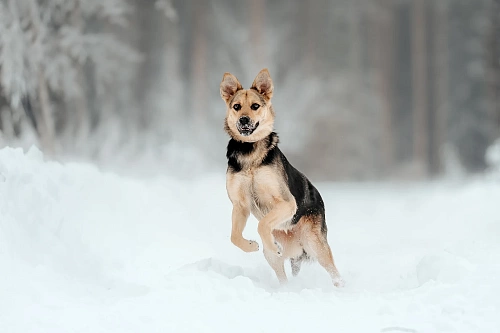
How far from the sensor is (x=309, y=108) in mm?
25969

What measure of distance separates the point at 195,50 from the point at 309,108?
5.67m

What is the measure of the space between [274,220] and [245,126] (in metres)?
1.02

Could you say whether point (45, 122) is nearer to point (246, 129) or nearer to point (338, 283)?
point (246, 129)

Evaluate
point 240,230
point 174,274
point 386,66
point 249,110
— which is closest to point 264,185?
point 240,230

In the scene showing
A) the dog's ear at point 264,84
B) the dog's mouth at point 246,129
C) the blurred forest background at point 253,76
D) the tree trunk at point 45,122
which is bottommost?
the dog's mouth at point 246,129

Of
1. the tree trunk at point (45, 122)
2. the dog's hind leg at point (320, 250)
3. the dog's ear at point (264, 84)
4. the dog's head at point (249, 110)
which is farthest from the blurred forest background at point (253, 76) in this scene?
the dog's hind leg at point (320, 250)

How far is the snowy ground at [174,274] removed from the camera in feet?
15.3

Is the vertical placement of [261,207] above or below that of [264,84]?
below

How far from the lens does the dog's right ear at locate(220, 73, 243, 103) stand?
6.61m

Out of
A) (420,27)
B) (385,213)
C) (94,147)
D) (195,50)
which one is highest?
(420,27)

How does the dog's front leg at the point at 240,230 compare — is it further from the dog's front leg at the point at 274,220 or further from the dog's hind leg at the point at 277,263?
the dog's hind leg at the point at 277,263

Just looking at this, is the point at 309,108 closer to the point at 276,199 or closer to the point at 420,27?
the point at 420,27

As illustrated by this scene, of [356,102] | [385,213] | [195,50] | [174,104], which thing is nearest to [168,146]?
[174,104]

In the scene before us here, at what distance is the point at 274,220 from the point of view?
20.0 feet
